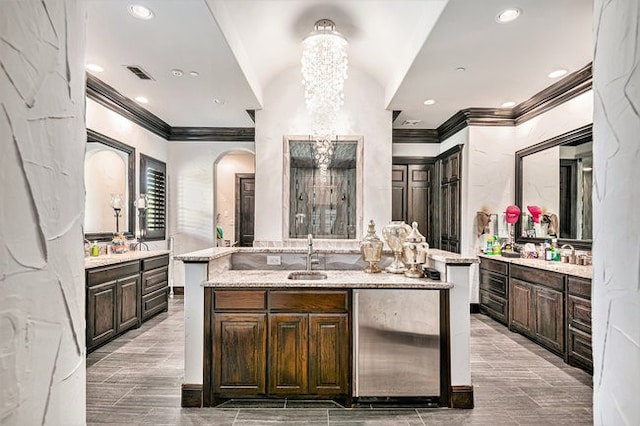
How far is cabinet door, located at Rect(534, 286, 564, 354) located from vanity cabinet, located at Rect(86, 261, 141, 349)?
178 inches

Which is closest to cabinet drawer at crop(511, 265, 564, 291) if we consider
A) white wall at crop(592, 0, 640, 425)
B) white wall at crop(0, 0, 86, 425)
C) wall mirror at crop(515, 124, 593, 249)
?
wall mirror at crop(515, 124, 593, 249)

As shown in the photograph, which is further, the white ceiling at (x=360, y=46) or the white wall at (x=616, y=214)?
the white ceiling at (x=360, y=46)

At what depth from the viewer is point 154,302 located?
191 inches

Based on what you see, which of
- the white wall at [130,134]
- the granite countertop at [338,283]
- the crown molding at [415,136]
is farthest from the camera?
the crown molding at [415,136]

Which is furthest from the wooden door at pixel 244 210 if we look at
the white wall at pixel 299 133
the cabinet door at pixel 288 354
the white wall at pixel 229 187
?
the cabinet door at pixel 288 354

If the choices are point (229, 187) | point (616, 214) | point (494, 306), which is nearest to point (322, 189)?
point (494, 306)

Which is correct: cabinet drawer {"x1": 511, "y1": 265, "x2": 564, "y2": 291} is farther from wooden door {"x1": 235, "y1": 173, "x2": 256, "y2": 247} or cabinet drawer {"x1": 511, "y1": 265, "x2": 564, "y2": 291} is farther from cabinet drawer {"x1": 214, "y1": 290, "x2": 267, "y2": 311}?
wooden door {"x1": 235, "y1": 173, "x2": 256, "y2": 247}

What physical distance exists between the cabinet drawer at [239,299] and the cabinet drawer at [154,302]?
247cm

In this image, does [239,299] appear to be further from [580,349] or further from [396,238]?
[580,349]

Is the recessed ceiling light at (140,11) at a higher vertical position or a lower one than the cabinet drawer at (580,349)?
higher

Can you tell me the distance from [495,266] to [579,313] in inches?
60.8

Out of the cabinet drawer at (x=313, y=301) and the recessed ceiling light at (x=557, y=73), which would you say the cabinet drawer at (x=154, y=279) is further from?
the recessed ceiling light at (x=557, y=73)

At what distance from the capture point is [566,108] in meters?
4.25

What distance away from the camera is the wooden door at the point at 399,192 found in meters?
6.57
